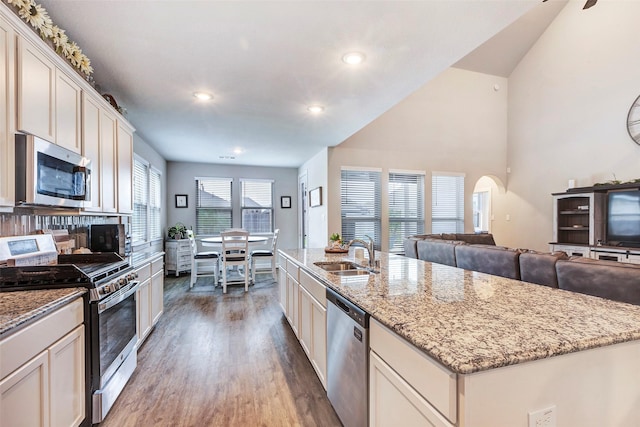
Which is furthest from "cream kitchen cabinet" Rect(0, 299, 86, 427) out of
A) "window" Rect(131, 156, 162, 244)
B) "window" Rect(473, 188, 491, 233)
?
"window" Rect(473, 188, 491, 233)

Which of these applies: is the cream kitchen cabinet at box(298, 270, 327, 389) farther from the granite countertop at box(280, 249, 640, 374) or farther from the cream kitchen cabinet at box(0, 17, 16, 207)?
the cream kitchen cabinet at box(0, 17, 16, 207)

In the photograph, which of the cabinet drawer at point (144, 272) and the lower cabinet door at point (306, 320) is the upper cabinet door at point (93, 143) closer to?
the cabinet drawer at point (144, 272)

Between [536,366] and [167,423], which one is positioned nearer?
[536,366]

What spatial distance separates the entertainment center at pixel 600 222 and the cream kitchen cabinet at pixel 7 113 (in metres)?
6.82

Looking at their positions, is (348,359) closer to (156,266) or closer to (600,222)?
(156,266)

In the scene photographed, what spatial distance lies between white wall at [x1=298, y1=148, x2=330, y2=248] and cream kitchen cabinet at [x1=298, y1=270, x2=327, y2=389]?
2.85 meters

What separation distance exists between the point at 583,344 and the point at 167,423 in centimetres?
213

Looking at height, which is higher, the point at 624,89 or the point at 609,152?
the point at 624,89

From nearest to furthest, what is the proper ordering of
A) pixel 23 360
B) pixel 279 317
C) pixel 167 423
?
1. pixel 23 360
2. pixel 167 423
3. pixel 279 317

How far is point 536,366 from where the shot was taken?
34.2 inches

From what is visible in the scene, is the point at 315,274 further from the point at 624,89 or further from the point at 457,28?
the point at 624,89

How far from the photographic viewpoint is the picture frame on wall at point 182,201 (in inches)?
260

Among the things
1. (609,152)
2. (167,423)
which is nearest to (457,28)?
(167,423)

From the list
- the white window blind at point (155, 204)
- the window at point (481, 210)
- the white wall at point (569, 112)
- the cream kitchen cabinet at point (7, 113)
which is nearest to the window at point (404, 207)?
the white wall at point (569, 112)
